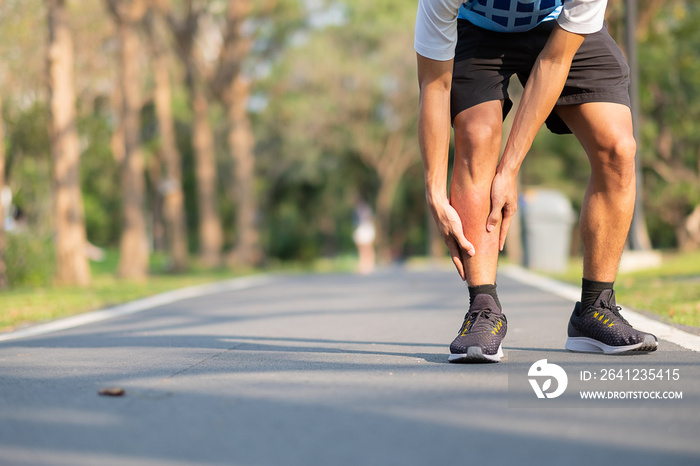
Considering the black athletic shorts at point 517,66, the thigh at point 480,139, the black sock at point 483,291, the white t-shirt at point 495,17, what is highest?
the white t-shirt at point 495,17

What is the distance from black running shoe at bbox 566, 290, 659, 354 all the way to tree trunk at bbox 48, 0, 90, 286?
11142 mm

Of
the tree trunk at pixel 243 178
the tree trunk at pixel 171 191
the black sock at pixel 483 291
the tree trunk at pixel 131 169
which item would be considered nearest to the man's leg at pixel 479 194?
the black sock at pixel 483 291

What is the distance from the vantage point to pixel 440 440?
2.21m

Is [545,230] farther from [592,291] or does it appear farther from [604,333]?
[604,333]

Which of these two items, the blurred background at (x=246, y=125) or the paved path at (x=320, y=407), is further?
the blurred background at (x=246, y=125)

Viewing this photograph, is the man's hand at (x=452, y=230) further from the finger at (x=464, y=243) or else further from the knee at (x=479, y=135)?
the knee at (x=479, y=135)

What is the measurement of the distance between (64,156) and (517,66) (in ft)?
38.4

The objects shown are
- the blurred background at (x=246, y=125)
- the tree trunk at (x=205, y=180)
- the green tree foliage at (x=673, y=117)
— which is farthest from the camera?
the green tree foliage at (x=673, y=117)

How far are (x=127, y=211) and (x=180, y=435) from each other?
1546 cm

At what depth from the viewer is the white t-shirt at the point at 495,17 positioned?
3.49 m

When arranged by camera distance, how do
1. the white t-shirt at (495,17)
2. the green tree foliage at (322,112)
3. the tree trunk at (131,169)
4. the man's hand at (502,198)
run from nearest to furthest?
the white t-shirt at (495,17), the man's hand at (502,198), the tree trunk at (131,169), the green tree foliage at (322,112)

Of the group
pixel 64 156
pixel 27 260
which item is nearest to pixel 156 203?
pixel 64 156

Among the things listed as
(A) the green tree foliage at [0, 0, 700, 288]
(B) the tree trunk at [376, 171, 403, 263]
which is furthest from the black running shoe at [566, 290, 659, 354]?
(B) the tree trunk at [376, 171, 403, 263]

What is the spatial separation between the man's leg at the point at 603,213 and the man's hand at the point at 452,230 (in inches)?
22.0
